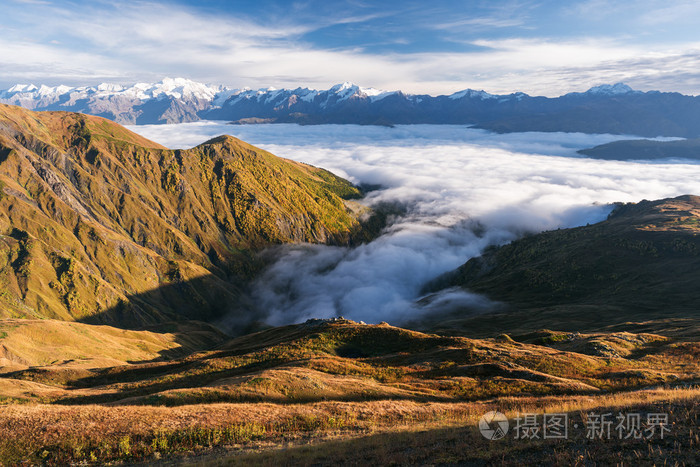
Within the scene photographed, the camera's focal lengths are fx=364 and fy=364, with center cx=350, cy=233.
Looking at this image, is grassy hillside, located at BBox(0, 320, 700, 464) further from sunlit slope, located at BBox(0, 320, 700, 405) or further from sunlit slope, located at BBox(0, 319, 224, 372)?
sunlit slope, located at BBox(0, 319, 224, 372)

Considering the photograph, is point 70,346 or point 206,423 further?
point 70,346

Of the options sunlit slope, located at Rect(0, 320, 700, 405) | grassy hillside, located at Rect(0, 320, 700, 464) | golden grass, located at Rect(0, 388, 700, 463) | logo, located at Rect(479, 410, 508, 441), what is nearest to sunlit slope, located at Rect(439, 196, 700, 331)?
sunlit slope, located at Rect(0, 320, 700, 405)

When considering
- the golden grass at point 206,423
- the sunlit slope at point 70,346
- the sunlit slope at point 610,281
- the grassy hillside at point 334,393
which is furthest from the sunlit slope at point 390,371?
the sunlit slope at point 610,281

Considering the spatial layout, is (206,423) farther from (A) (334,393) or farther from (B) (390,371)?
(B) (390,371)

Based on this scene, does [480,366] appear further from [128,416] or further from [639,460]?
[128,416]

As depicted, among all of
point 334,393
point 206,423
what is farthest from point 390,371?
point 206,423
